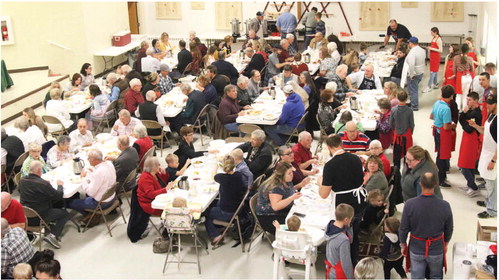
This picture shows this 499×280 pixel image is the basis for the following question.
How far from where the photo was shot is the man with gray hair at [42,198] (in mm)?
8172

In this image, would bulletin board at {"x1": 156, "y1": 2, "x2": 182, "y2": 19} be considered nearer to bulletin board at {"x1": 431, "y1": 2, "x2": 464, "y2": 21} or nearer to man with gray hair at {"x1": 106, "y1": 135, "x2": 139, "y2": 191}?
bulletin board at {"x1": 431, "y1": 2, "x2": 464, "y2": 21}

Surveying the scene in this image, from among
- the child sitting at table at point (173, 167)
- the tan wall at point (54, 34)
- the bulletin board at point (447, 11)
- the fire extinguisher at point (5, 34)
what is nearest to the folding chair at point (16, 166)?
the child sitting at table at point (173, 167)

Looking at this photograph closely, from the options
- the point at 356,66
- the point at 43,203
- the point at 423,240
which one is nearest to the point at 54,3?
the point at 356,66

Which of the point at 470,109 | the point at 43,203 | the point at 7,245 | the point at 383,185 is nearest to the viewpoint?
the point at 7,245

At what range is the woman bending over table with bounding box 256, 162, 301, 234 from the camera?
739 centimetres

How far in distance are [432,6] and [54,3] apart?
10.3 metres

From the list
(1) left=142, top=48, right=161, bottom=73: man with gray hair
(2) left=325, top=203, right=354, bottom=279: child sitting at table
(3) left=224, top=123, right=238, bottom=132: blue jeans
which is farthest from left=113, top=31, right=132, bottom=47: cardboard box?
(2) left=325, top=203, right=354, bottom=279: child sitting at table

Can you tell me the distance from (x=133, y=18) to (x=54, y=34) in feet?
13.4

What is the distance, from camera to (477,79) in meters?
10.8

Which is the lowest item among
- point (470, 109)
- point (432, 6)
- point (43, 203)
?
point (43, 203)

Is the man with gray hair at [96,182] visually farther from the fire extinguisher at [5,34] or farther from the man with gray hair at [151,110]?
the fire extinguisher at [5,34]

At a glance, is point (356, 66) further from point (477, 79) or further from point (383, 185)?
point (383, 185)

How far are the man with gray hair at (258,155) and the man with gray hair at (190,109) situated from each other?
2.83 m

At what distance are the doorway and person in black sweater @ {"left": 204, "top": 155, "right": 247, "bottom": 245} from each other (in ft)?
43.9
